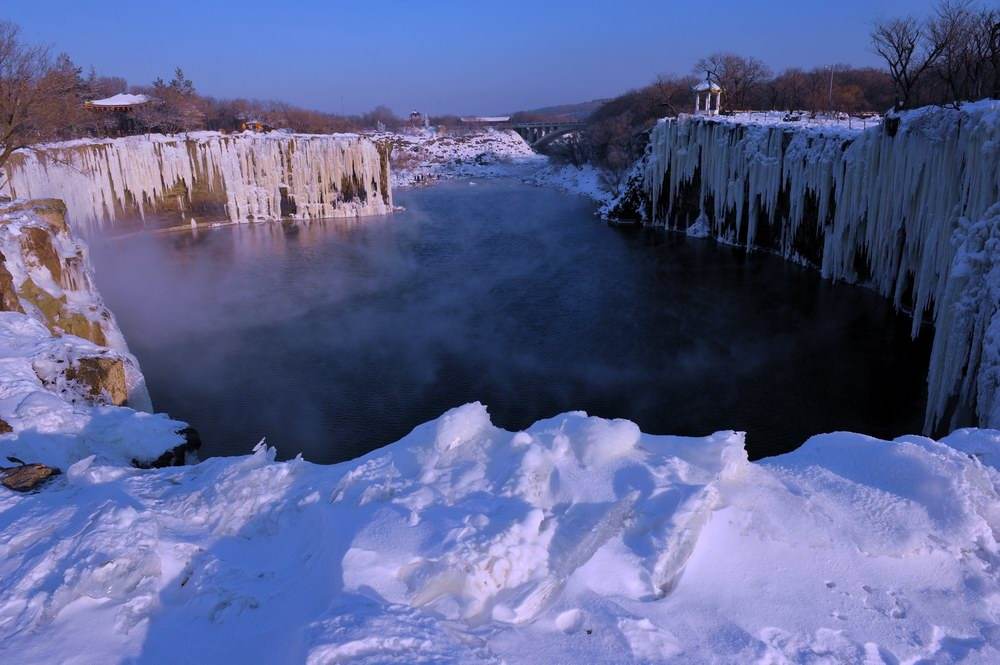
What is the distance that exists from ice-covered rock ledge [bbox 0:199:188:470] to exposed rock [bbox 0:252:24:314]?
0.6 inches

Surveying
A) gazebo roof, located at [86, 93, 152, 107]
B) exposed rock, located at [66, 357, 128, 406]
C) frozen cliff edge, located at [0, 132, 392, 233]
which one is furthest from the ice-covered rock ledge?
gazebo roof, located at [86, 93, 152, 107]

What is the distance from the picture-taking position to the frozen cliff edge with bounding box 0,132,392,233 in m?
29.5

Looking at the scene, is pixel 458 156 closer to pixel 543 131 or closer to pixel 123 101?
pixel 543 131

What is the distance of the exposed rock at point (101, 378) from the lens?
9781 millimetres

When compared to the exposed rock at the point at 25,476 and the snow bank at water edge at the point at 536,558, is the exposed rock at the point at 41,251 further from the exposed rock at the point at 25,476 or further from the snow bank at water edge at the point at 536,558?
the snow bank at water edge at the point at 536,558

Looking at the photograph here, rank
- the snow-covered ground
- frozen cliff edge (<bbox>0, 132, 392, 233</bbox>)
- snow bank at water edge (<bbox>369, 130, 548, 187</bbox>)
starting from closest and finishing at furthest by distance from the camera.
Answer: the snow-covered ground → frozen cliff edge (<bbox>0, 132, 392, 233</bbox>) → snow bank at water edge (<bbox>369, 130, 548, 187</bbox>)

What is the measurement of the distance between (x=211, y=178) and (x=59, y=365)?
28429 millimetres

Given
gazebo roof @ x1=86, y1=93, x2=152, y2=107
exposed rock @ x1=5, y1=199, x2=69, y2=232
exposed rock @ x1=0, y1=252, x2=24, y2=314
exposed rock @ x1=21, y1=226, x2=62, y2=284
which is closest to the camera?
exposed rock @ x1=0, y1=252, x2=24, y2=314

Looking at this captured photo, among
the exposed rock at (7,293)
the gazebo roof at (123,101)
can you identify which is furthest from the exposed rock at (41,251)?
the gazebo roof at (123,101)

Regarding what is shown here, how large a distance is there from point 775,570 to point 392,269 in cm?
2174

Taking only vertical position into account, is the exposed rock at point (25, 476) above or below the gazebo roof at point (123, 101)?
below

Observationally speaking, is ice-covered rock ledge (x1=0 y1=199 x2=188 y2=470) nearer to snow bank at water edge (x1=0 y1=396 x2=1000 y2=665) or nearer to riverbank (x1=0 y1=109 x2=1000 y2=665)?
riverbank (x1=0 y1=109 x2=1000 y2=665)

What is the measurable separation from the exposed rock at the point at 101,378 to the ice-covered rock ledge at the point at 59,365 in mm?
13

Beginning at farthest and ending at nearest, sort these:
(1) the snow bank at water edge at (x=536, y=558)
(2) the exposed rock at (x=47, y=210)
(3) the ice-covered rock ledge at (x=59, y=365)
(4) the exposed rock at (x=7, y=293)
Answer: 1. (2) the exposed rock at (x=47, y=210)
2. (4) the exposed rock at (x=7, y=293)
3. (3) the ice-covered rock ledge at (x=59, y=365)
4. (1) the snow bank at water edge at (x=536, y=558)
